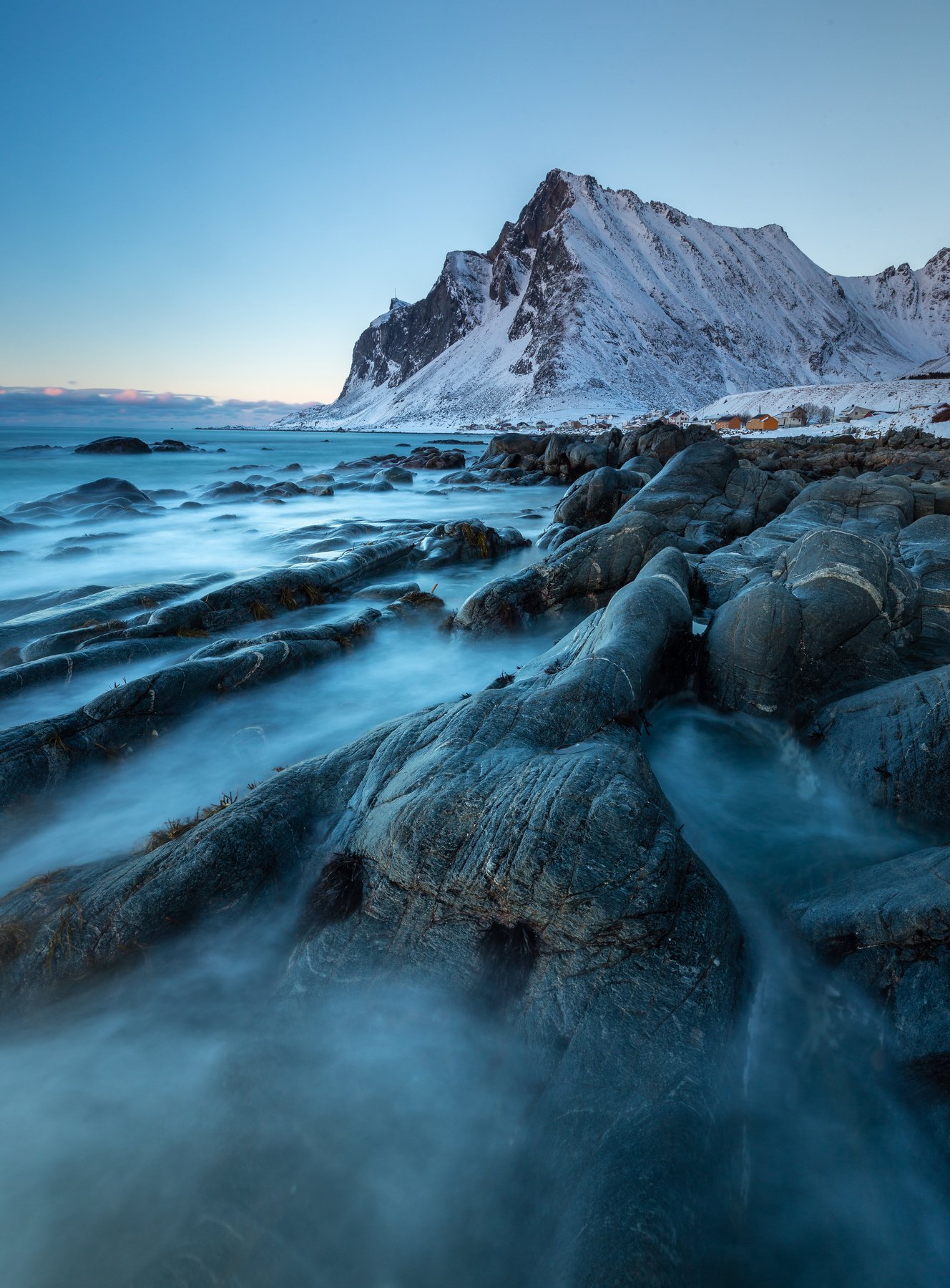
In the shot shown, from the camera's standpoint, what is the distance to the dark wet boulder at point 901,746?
14.8 ft

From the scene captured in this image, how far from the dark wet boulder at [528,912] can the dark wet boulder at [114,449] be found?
200 ft

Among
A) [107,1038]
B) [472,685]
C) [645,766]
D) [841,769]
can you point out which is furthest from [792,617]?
[107,1038]

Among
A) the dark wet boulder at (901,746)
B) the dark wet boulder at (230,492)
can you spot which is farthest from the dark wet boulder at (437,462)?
the dark wet boulder at (901,746)

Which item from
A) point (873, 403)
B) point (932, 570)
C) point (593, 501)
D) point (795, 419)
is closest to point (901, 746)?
point (932, 570)

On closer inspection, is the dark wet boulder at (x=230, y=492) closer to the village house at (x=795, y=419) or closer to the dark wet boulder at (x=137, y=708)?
the dark wet boulder at (x=137, y=708)

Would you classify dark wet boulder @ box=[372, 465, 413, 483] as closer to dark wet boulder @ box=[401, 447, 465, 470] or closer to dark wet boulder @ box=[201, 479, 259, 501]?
dark wet boulder @ box=[201, 479, 259, 501]

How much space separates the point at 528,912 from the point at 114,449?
64.9 metres

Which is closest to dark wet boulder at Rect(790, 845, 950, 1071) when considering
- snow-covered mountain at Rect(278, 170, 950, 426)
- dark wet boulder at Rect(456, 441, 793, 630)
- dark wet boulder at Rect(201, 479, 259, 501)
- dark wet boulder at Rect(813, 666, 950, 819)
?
dark wet boulder at Rect(813, 666, 950, 819)

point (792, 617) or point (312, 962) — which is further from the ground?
point (792, 617)

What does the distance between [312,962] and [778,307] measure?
190 meters

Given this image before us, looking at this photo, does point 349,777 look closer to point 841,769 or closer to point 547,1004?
point 547,1004

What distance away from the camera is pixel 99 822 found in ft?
17.9

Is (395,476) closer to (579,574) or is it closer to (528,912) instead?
(579,574)

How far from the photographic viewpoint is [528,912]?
3314 millimetres
